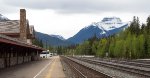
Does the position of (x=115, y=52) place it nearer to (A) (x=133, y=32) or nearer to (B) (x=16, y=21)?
(A) (x=133, y=32)

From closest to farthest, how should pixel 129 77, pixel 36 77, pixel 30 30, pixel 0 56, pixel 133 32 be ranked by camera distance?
pixel 129 77, pixel 36 77, pixel 0 56, pixel 30 30, pixel 133 32

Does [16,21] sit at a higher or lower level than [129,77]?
higher

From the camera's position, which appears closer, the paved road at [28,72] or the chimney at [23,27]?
the paved road at [28,72]

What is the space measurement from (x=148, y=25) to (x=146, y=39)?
2478 cm

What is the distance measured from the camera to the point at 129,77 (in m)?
30.3

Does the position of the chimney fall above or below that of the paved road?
above

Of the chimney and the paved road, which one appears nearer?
the paved road

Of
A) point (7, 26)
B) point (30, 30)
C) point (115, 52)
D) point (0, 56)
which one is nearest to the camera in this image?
point (0, 56)

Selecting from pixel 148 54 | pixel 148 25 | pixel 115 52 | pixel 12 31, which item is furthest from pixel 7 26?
pixel 148 25

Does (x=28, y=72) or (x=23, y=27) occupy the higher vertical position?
(x=23, y=27)

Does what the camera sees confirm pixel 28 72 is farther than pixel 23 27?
No

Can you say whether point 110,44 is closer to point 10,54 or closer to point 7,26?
point 7,26

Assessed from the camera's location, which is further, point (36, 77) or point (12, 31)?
point (12, 31)

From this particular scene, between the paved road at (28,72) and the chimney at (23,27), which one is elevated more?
the chimney at (23,27)
